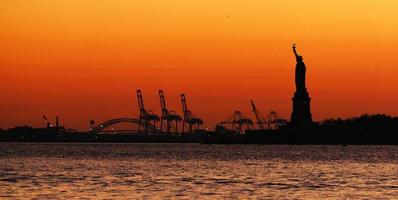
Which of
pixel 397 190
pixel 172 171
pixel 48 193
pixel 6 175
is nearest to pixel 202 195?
pixel 48 193

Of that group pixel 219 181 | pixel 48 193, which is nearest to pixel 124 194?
pixel 48 193

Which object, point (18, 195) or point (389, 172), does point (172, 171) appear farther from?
point (18, 195)

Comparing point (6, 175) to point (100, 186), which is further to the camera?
point (6, 175)

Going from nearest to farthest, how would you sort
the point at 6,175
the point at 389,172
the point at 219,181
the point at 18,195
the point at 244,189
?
the point at 18,195
the point at 244,189
the point at 219,181
the point at 6,175
the point at 389,172

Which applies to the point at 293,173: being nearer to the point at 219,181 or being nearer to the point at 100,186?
the point at 219,181

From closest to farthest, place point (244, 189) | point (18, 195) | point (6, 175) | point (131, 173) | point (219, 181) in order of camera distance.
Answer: point (18, 195) → point (244, 189) → point (219, 181) → point (6, 175) → point (131, 173)

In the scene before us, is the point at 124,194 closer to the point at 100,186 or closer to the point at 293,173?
the point at 100,186

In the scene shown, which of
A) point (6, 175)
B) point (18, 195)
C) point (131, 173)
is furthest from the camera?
point (131, 173)

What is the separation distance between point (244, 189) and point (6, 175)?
23698 mm

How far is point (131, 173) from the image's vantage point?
90.2 meters

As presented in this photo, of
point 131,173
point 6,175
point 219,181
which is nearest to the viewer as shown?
point 219,181

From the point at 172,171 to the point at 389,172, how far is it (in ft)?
64.0

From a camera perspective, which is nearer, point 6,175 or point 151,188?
point 151,188

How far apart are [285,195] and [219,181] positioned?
15.0 m
